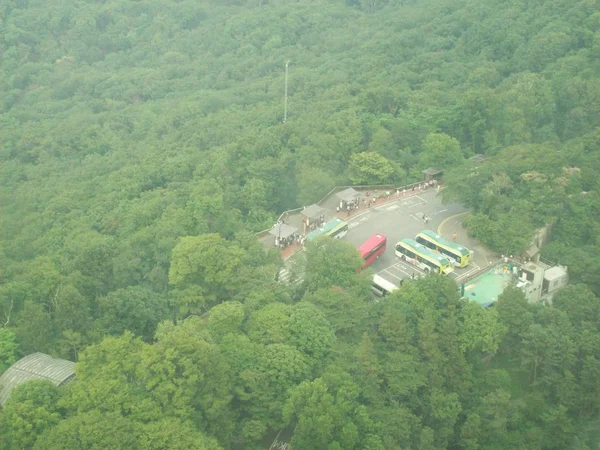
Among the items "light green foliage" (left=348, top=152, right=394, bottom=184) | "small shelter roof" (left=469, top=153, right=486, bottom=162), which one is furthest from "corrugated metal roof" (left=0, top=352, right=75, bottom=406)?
"small shelter roof" (left=469, top=153, right=486, bottom=162)

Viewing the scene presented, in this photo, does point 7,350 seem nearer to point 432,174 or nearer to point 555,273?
point 555,273

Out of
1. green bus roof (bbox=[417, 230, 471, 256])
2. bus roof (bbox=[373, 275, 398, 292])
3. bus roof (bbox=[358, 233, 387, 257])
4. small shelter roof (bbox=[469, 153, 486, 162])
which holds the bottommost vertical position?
small shelter roof (bbox=[469, 153, 486, 162])

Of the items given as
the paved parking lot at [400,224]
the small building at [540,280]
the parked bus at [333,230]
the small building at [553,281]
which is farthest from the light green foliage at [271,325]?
the small building at [553,281]

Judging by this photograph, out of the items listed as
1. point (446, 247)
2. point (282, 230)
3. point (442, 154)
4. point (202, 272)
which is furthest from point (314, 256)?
point (442, 154)

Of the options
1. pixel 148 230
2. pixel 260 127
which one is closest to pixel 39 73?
pixel 260 127

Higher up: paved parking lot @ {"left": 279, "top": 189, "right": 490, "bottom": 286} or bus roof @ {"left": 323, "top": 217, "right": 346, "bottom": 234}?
bus roof @ {"left": 323, "top": 217, "right": 346, "bottom": 234}

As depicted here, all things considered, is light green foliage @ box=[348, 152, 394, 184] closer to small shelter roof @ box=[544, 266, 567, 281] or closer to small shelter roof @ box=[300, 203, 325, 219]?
small shelter roof @ box=[300, 203, 325, 219]

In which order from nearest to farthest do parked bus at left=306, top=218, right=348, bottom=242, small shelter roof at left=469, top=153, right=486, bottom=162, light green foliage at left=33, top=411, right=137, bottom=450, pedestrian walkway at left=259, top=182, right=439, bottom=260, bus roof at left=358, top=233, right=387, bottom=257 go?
light green foliage at left=33, top=411, right=137, bottom=450 < bus roof at left=358, top=233, right=387, bottom=257 < parked bus at left=306, top=218, right=348, bottom=242 < pedestrian walkway at left=259, top=182, right=439, bottom=260 < small shelter roof at left=469, top=153, right=486, bottom=162
